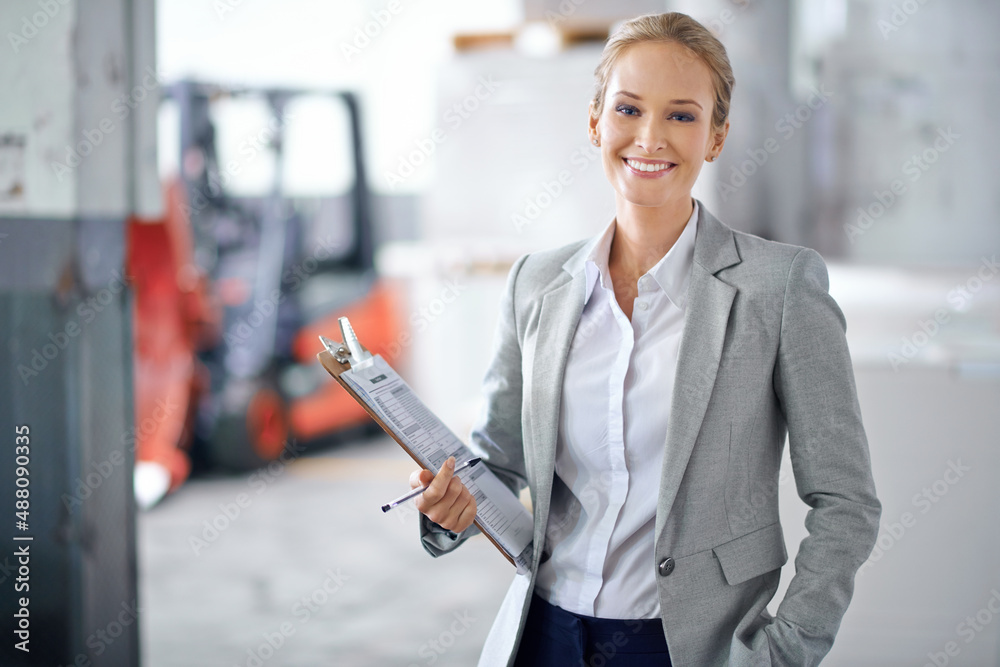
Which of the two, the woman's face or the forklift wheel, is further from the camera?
the forklift wheel

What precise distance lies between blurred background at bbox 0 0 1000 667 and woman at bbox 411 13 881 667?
1.12 m

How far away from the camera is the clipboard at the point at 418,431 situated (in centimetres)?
119

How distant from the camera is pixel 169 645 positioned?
325 cm

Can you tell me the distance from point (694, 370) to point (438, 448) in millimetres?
379

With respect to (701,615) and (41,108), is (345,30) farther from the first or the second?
(701,615)

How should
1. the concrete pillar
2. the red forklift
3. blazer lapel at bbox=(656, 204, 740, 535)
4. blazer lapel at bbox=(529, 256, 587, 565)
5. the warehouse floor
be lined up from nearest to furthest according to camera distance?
1. blazer lapel at bbox=(656, 204, 740, 535)
2. blazer lapel at bbox=(529, 256, 587, 565)
3. the concrete pillar
4. the warehouse floor
5. the red forklift

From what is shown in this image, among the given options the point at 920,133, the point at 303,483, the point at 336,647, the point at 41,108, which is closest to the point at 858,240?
the point at 920,133

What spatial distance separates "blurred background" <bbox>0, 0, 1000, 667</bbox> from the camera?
1.93 meters

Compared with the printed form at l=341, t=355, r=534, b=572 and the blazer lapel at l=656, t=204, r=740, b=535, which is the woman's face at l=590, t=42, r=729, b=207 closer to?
the blazer lapel at l=656, t=204, r=740, b=535

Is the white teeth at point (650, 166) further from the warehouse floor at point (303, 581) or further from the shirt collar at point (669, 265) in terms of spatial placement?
the warehouse floor at point (303, 581)

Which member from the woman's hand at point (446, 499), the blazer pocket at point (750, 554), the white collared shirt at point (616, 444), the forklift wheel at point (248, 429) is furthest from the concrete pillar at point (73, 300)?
the forklift wheel at point (248, 429)

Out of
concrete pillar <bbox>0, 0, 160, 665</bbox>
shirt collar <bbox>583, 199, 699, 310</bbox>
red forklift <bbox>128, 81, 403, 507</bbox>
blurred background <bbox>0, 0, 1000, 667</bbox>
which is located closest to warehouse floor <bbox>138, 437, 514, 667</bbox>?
blurred background <bbox>0, 0, 1000, 667</bbox>

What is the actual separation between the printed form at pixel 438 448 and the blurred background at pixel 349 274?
1048 mm

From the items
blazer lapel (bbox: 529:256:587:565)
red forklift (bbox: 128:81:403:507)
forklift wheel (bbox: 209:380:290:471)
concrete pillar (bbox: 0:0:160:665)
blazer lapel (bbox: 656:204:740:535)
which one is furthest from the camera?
forklift wheel (bbox: 209:380:290:471)
